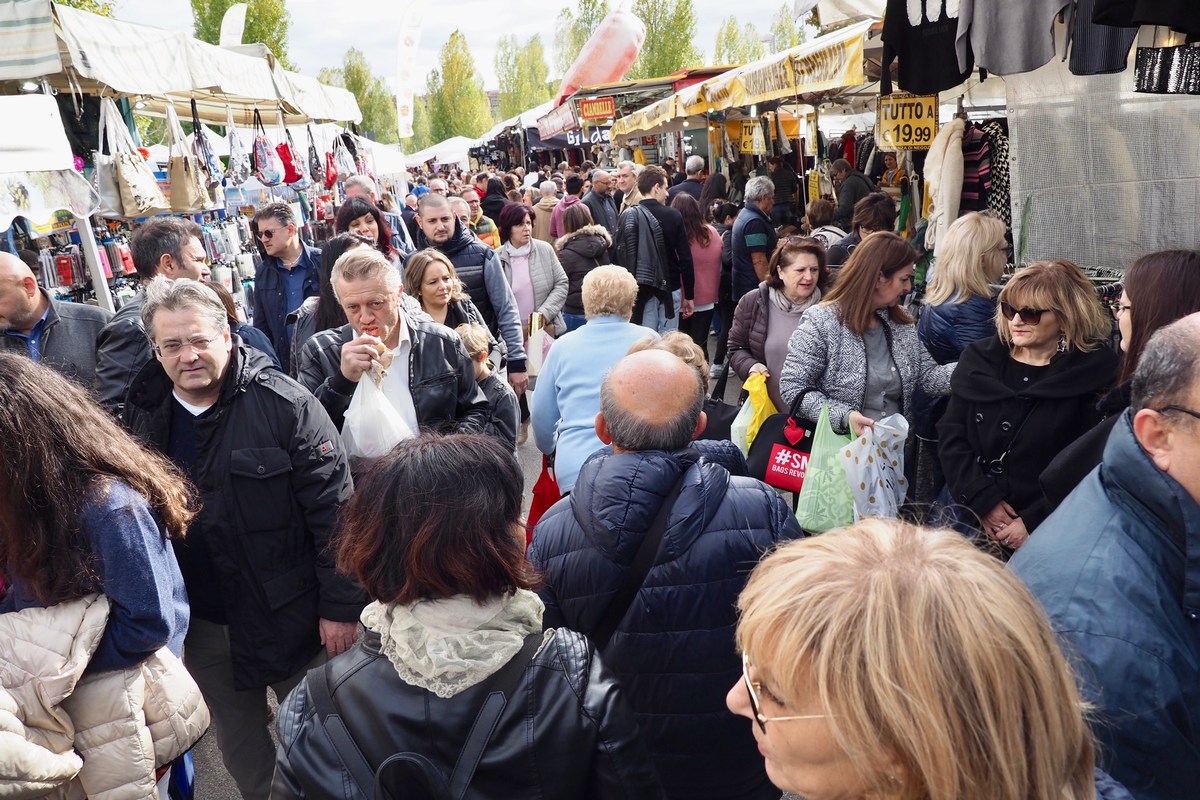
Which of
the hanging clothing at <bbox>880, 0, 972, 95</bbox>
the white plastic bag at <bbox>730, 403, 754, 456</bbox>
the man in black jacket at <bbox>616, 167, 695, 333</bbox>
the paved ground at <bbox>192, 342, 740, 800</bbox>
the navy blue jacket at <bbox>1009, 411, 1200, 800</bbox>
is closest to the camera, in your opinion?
the navy blue jacket at <bbox>1009, 411, 1200, 800</bbox>

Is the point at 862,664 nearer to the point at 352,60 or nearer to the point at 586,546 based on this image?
the point at 586,546

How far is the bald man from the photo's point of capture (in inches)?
145

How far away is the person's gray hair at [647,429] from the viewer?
2445mm

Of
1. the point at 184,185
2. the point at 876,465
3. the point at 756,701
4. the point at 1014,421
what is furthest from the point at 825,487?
the point at 184,185

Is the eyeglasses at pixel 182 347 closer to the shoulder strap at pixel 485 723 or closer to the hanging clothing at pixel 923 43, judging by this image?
the shoulder strap at pixel 485 723

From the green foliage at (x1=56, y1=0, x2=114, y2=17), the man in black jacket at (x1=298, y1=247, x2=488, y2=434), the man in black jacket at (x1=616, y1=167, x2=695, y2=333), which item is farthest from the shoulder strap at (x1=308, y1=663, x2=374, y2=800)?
the green foliage at (x1=56, y1=0, x2=114, y2=17)

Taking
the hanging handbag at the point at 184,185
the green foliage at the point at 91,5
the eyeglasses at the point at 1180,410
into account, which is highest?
the green foliage at the point at 91,5

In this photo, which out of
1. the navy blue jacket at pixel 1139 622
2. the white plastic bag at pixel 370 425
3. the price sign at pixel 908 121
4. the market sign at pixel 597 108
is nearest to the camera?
the navy blue jacket at pixel 1139 622

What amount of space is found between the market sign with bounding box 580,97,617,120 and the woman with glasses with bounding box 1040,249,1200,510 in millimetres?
15524

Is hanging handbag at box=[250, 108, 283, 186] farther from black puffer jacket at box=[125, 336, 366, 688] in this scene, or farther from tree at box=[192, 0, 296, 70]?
tree at box=[192, 0, 296, 70]

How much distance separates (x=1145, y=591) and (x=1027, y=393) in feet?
Result: 6.12

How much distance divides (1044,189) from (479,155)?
41803 millimetres

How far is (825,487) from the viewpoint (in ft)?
12.9

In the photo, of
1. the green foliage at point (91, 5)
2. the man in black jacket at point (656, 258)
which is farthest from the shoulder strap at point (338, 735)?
the green foliage at point (91, 5)
